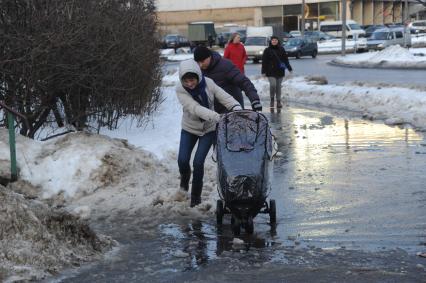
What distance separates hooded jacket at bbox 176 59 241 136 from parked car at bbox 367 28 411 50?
46.0m

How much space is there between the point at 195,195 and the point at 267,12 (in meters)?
90.2

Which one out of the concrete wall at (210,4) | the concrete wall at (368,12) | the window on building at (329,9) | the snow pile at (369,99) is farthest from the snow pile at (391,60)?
the concrete wall at (368,12)

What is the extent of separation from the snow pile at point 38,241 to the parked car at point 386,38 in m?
47.9

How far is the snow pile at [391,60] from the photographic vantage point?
1423 inches

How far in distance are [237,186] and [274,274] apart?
3.94ft

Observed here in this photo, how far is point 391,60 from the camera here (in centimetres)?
3888

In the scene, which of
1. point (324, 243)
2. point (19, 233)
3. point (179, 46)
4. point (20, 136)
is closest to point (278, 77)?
point (20, 136)

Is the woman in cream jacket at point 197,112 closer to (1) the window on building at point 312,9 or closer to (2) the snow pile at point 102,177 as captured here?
(2) the snow pile at point 102,177

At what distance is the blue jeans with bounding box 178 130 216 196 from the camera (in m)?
7.75

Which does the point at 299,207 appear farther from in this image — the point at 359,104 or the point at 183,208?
the point at 359,104

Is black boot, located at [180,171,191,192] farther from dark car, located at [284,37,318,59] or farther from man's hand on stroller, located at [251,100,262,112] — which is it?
dark car, located at [284,37,318,59]

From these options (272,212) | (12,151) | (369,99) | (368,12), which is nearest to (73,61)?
(12,151)

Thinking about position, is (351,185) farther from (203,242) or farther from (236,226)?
(203,242)

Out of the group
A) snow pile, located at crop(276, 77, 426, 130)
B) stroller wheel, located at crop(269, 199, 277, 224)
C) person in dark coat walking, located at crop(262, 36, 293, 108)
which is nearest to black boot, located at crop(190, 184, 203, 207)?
stroller wheel, located at crop(269, 199, 277, 224)
